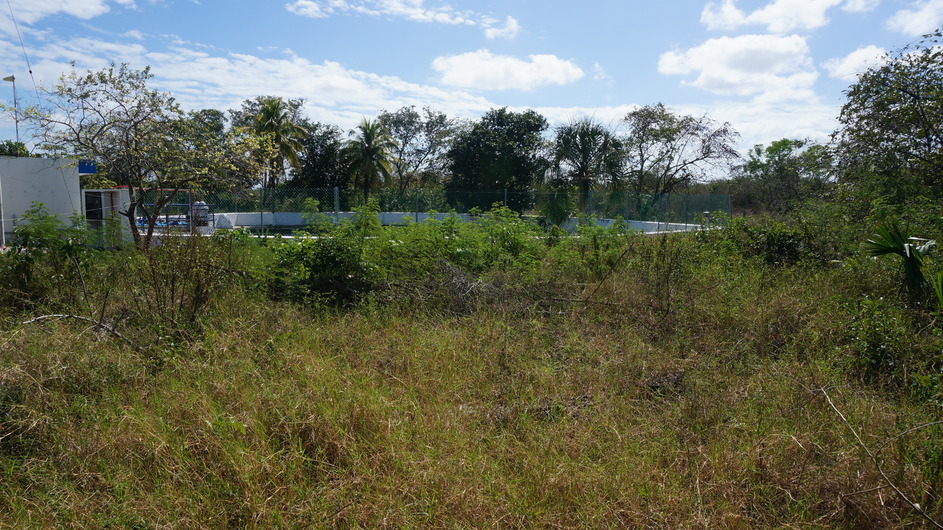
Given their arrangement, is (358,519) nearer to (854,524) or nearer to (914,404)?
(854,524)

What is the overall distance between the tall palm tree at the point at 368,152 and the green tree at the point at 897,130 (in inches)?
862

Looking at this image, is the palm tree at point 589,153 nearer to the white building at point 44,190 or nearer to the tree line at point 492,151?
the tree line at point 492,151

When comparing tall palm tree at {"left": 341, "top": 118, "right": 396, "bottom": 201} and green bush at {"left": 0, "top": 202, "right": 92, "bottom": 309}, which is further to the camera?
tall palm tree at {"left": 341, "top": 118, "right": 396, "bottom": 201}

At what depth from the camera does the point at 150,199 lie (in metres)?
12.0

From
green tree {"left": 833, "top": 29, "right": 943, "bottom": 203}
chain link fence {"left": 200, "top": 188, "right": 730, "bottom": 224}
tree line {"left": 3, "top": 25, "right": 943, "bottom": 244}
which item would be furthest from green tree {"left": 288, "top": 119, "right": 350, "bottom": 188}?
green tree {"left": 833, "top": 29, "right": 943, "bottom": 203}

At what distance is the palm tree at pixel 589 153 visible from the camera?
2266 centimetres

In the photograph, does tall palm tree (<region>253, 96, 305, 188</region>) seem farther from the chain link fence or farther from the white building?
the white building

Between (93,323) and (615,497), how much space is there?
179 inches

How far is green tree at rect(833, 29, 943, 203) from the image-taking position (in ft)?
29.3

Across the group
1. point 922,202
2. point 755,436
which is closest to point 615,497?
point 755,436

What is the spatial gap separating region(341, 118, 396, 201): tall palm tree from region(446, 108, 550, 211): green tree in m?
3.54

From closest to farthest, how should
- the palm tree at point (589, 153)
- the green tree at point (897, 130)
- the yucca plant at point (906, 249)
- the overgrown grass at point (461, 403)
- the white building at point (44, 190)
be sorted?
the overgrown grass at point (461, 403) < the yucca plant at point (906, 249) < the green tree at point (897, 130) < the white building at point (44, 190) < the palm tree at point (589, 153)

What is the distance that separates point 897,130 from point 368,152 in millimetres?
23448

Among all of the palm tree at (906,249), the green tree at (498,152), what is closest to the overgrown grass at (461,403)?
the palm tree at (906,249)
